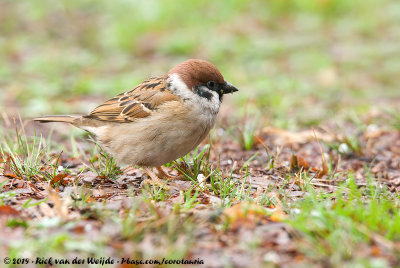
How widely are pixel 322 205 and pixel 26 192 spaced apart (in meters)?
2.31

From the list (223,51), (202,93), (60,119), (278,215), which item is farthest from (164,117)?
(223,51)

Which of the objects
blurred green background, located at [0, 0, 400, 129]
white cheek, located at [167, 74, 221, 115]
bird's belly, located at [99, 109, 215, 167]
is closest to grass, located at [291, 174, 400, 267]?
bird's belly, located at [99, 109, 215, 167]

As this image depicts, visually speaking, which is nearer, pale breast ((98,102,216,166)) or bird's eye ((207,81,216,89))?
pale breast ((98,102,216,166))

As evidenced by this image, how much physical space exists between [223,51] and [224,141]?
18.4 ft

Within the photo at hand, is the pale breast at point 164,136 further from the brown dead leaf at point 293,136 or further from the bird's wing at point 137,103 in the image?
the brown dead leaf at point 293,136

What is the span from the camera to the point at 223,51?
1142 cm

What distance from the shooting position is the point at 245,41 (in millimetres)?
11906

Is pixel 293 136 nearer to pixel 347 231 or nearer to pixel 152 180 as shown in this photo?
pixel 152 180

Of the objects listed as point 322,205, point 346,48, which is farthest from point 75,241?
point 346,48

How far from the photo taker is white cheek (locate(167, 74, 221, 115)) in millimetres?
4703

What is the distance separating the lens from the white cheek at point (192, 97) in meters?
4.70

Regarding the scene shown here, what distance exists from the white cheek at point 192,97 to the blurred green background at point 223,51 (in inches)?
93.8

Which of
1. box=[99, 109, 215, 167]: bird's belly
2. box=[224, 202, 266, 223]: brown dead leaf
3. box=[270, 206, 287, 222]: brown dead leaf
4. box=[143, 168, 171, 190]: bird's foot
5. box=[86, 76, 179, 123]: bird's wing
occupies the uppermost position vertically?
box=[86, 76, 179, 123]: bird's wing

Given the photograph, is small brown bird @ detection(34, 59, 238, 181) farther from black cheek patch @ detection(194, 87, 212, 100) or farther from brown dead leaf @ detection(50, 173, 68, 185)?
brown dead leaf @ detection(50, 173, 68, 185)
